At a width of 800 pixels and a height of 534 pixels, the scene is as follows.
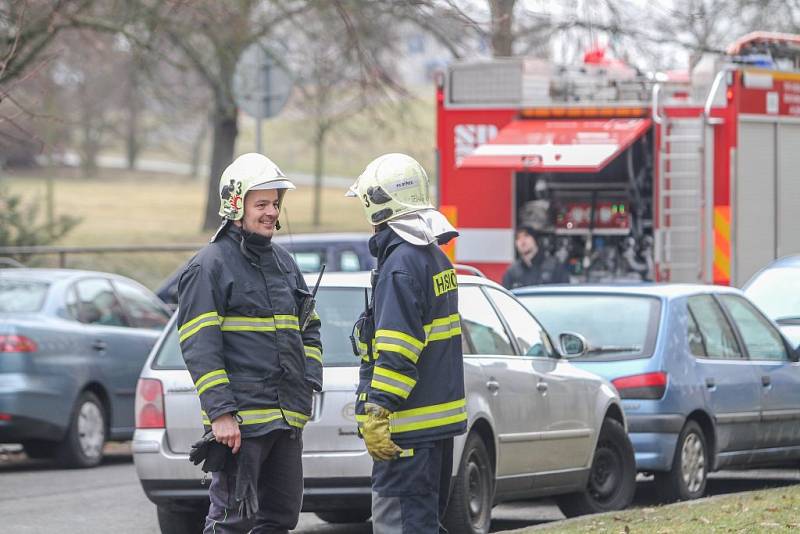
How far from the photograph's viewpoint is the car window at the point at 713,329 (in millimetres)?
10398

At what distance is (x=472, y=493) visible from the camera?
8.03 meters

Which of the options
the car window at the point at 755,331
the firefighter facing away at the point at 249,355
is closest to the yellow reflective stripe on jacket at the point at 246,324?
the firefighter facing away at the point at 249,355

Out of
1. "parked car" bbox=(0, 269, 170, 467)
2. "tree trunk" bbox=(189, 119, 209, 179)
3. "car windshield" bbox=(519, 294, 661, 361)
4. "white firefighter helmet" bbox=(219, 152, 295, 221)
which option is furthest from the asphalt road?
"tree trunk" bbox=(189, 119, 209, 179)

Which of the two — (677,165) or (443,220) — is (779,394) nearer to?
(677,165)

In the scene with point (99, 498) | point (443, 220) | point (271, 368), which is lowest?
point (99, 498)

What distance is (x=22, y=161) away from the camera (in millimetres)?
60344

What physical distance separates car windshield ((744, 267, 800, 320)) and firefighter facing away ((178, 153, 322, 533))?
25.1ft

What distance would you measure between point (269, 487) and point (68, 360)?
655 centimetres

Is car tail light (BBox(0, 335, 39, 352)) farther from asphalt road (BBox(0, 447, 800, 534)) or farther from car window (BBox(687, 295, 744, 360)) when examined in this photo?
car window (BBox(687, 295, 744, 360))

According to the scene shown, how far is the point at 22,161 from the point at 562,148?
49085 millimetres

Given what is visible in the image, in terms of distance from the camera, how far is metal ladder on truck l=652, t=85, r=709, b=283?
1395cm

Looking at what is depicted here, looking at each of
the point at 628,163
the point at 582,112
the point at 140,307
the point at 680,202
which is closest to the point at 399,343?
the point at 140,307

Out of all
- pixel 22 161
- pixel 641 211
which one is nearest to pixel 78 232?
pixel 22 161

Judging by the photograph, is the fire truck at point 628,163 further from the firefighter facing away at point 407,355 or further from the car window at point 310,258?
the firefighter facing away at point 407,355
